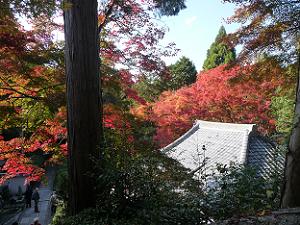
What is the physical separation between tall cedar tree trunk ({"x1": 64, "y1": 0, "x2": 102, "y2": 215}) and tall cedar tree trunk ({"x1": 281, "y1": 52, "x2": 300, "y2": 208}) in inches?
104

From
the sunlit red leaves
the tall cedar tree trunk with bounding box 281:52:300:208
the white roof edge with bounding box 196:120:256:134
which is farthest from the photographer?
the sunlit red leaves

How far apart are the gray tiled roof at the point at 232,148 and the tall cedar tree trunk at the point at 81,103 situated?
6244 millimetres

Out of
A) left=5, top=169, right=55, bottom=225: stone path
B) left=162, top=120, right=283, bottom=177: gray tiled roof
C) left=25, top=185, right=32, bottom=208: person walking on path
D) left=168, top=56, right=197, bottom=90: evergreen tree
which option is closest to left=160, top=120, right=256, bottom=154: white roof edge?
left=162, top=120, right=283, bottom=177: gray tiled roof

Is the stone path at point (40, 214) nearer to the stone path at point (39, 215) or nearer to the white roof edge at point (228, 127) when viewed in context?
the stone path at point (39, 215)

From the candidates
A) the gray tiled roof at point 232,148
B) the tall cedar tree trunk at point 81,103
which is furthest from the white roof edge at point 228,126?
the tall cedar tree trunk at point 81,103

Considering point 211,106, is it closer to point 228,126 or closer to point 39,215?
point 228,126

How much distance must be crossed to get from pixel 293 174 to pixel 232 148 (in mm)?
9915

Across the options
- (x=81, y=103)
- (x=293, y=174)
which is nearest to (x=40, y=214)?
(x=81, y=103)

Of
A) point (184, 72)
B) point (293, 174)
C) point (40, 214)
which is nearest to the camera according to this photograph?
point (293, 174)

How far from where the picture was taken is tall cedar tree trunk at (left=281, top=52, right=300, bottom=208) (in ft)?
12.8

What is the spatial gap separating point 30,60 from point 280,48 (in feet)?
17.3

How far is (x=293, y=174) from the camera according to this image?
391cm

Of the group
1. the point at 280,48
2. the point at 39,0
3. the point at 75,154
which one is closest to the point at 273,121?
the point at 280,48

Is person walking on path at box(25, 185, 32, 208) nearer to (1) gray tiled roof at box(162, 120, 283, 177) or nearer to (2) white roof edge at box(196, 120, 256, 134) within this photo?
(1) gray tiled roof at box(162, 120, 283, 177)
